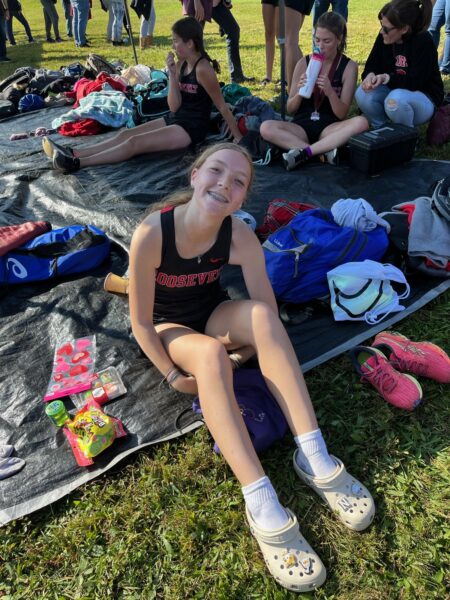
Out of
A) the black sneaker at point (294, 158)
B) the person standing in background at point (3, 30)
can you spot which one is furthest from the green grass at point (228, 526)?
the person standing in background at point (3, 30)

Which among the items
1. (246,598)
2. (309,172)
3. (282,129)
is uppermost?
(282,129)

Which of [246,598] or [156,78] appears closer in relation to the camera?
[246,598]

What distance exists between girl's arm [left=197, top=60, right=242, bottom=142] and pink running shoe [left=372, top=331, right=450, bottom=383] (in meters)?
3.02

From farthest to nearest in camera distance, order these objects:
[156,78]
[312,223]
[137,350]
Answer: [156,78] < [312,223] < [137,350]

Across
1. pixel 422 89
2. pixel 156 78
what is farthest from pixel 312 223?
pixel 156 78

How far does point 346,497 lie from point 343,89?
366cm

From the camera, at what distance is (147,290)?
2.06m

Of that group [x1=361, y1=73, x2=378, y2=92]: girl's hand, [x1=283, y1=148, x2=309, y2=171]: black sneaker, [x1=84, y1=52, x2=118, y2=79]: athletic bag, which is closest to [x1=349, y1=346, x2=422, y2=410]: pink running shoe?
[x1=283, y1=148, x2=309, y2=171]: black sneaker

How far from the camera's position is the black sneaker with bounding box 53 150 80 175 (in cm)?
424

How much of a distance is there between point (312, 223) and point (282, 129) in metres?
1.81

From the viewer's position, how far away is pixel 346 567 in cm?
163

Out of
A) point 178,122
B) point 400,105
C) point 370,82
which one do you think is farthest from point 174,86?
point 400,105

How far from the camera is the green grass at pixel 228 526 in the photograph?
1624mm

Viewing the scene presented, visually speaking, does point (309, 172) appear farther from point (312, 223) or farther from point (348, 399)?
point (348, 399)
